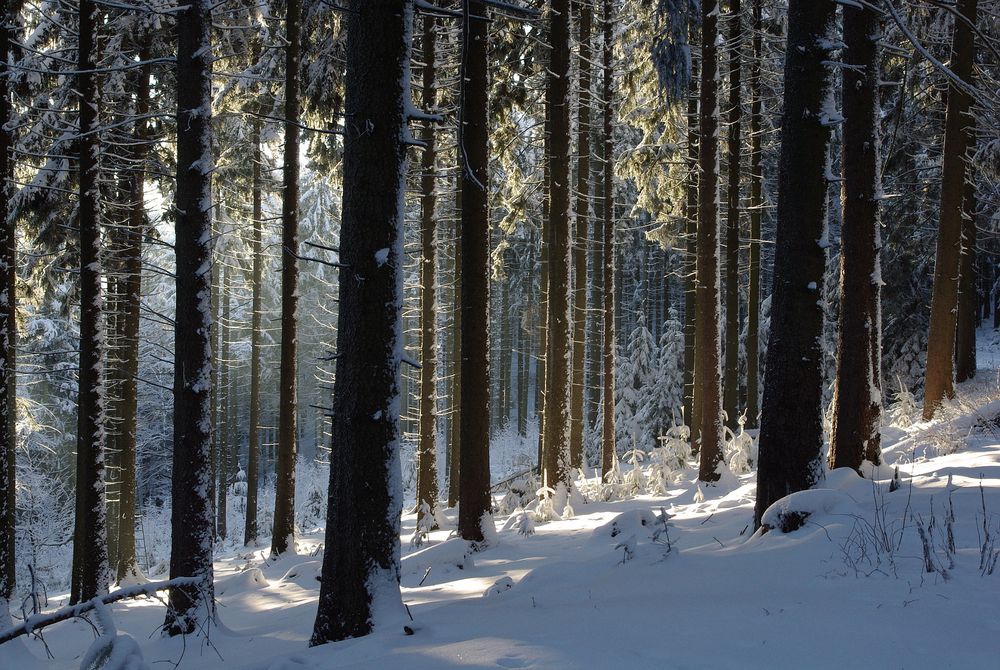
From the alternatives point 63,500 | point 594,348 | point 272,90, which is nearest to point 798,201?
point 272,90

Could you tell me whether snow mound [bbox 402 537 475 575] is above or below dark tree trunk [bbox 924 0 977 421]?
below

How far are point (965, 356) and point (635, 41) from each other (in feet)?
42.6

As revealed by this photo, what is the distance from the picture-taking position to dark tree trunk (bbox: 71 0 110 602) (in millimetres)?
9562

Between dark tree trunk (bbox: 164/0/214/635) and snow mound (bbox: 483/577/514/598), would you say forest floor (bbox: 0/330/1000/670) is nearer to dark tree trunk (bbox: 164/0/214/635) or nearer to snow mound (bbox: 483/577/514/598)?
snow mound (bbox: 483/577/514/598)

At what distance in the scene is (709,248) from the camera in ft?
42.1

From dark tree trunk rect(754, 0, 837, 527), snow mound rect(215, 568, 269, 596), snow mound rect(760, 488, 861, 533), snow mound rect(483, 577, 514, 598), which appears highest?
Answer: dark tree trunk rect(754, 0, 837, 527)

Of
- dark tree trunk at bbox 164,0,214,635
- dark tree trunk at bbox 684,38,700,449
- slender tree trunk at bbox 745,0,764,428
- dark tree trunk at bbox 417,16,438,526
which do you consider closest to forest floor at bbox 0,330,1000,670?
dark tree trunk at bbox 164,0,214,635

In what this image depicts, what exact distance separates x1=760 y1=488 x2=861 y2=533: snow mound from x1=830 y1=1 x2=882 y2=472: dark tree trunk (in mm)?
2741

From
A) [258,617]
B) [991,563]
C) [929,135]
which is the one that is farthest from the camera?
[929,135]

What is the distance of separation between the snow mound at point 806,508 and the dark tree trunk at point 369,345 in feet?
10.1

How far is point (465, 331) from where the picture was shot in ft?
29.9

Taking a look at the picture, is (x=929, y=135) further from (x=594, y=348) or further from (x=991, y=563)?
(x=991, y=563)

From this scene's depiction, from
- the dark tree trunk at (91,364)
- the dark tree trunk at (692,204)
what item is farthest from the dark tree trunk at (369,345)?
the dark tree trunk at (692,204)

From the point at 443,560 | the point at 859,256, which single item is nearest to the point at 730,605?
the point at 443,560
